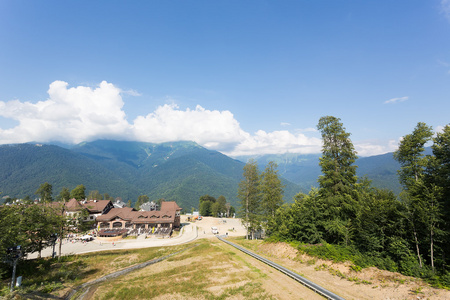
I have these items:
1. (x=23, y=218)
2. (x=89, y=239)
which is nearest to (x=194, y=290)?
(x=23, y=218)

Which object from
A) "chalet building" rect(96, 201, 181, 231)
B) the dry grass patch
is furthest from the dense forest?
"chalet building" rect(96, 201, 181, 231)

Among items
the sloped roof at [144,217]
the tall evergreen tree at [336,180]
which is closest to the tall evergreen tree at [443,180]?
the tall evergreen tree at [336,180]

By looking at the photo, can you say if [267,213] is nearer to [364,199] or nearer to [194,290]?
[364,199]

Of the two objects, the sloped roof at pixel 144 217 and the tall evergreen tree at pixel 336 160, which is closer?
the tall evergreen tree at pixel 336 160

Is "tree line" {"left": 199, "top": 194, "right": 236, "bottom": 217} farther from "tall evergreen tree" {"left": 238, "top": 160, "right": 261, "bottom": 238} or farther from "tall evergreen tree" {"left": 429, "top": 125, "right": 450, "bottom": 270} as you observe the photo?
"tall evergreen tree" {"left": 429, "top": 125, "right": 450, "bottom": 270}

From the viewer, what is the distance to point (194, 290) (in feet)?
67.4

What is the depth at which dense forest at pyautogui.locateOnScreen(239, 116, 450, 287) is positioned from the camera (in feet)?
60.5

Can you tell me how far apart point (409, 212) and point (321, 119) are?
1726 centimetres

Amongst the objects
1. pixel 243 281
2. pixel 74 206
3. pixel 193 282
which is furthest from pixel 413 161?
pixel 74 206

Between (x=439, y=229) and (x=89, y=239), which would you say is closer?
(x=439, y=229)

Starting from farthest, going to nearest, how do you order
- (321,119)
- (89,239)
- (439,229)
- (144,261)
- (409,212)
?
(89,239) < (144,261) < (321,119) < (409,212) < (439,229)

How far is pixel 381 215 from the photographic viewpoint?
22.1 m

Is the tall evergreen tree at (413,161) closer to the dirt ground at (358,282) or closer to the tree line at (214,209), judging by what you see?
the dirt ground at (358,282)

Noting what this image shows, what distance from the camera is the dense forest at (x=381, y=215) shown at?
18438 millimetres
